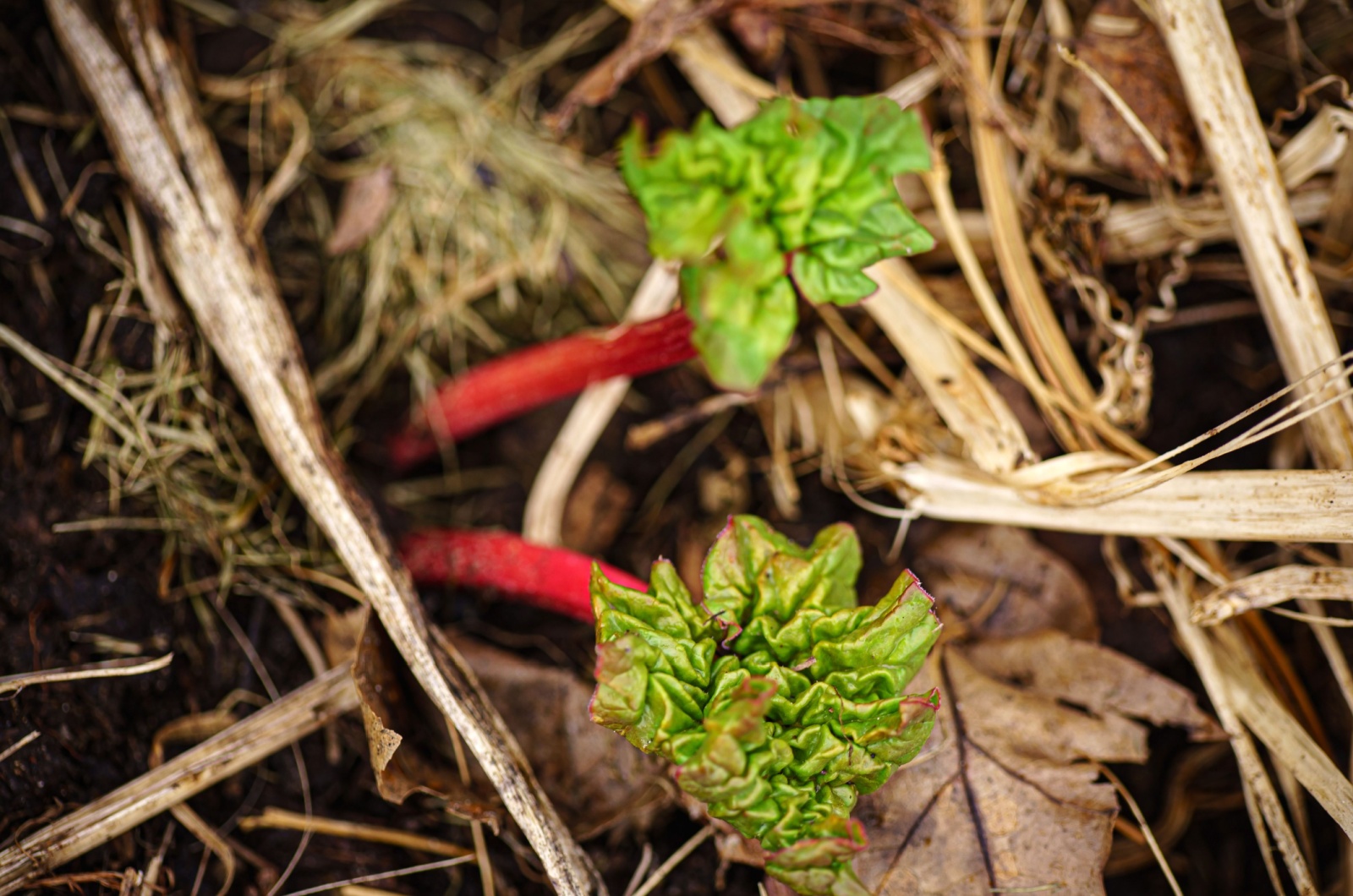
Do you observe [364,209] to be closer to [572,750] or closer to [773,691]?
[572,750]

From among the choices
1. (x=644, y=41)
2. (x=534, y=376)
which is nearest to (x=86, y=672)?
(x=534, y=376)

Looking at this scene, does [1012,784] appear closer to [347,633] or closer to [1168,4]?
[347,633]

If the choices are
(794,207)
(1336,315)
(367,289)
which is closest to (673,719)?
(794,207)

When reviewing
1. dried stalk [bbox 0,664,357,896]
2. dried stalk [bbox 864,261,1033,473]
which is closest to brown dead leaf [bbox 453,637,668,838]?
dried stalk [bbox 0,664,357,896]

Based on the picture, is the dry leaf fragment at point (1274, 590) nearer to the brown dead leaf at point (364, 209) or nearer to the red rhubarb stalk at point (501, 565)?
the red rhubarb stalk at point (501, 565)

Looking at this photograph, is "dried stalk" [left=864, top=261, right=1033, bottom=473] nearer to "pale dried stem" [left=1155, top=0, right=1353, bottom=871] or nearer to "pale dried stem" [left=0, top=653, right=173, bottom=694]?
"pale dried stem" [left=1155, top=0, right=1353, bottom=871]

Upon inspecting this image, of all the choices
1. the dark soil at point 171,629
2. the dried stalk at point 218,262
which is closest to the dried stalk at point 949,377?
the dark soil at point 171,629
